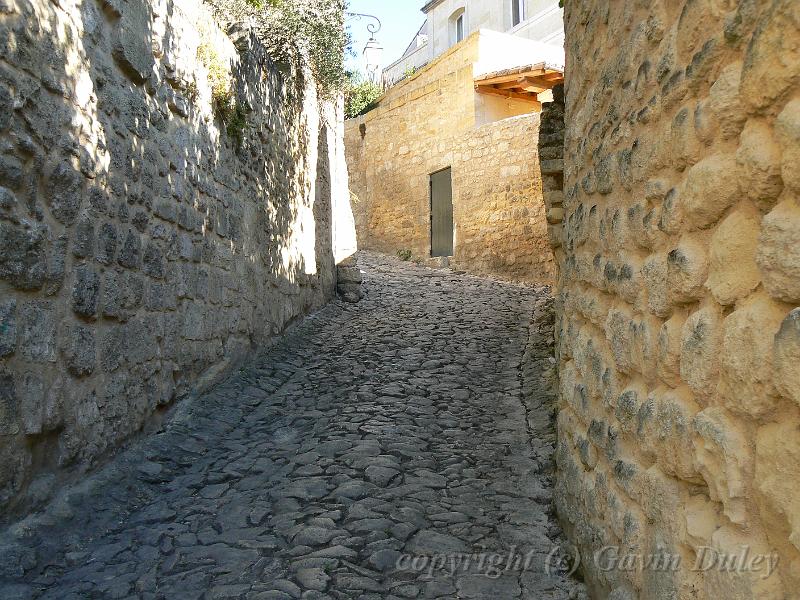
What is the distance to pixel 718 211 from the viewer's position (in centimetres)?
150

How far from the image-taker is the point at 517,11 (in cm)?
2275

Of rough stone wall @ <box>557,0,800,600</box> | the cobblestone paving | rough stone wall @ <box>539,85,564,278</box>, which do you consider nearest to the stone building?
rough stone wall @ <box>539,85,564,278</box>

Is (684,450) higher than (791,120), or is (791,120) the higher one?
(791,120)

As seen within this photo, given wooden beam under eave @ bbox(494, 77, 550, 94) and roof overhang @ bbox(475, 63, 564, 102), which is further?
wooden beam under eave @ bbox(494, 77, 550, 94)

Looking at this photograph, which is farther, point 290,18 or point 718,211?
point 290,18

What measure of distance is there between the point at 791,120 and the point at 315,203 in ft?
24.5

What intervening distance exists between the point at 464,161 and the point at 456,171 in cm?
27

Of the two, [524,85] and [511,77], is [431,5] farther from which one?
[511,77]

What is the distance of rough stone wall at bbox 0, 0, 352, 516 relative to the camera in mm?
2789

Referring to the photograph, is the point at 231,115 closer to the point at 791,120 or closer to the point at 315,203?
the point at 315,203

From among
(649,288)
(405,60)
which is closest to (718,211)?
(649,288)

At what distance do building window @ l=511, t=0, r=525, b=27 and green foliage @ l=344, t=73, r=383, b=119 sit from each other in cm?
640

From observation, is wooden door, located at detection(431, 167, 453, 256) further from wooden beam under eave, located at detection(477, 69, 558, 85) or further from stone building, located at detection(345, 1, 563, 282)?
wooden beam under eave, located at detection(477, 69, 558, 85)

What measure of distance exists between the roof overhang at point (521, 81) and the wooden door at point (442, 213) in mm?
1766
